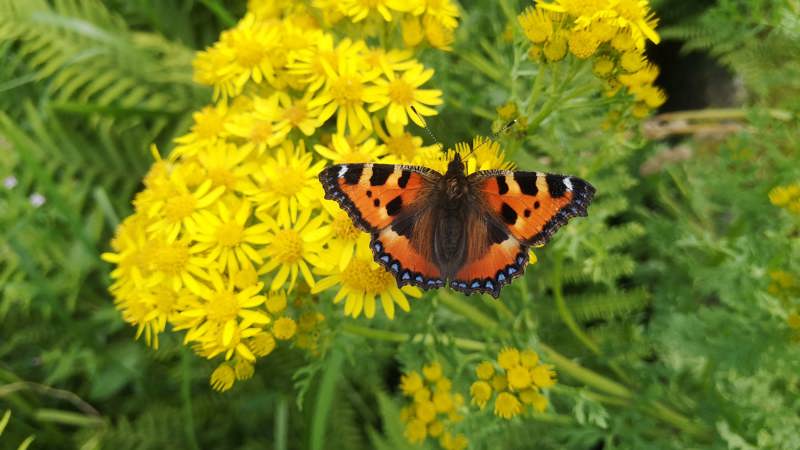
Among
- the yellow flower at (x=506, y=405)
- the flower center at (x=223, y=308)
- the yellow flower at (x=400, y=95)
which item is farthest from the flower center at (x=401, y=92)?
the yellow flower at (x=506, y=405)

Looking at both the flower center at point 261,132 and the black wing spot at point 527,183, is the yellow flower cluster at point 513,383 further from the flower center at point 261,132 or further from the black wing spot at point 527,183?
the flower center at point 261,132

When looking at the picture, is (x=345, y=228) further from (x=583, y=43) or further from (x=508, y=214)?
(x=583, y=43)

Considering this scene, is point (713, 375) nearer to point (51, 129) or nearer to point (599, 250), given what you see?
point (599, 250)

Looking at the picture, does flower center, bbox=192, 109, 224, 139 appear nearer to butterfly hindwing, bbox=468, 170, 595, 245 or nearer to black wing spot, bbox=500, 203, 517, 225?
butterfly hindwing, bbox=468, 170, 595, 245

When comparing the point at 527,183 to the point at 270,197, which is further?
the point at 270,197

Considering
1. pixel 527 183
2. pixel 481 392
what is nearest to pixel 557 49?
pixel 527 183

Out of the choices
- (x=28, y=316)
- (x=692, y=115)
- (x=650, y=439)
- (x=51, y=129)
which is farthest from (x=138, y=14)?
(x=650, y=439)
